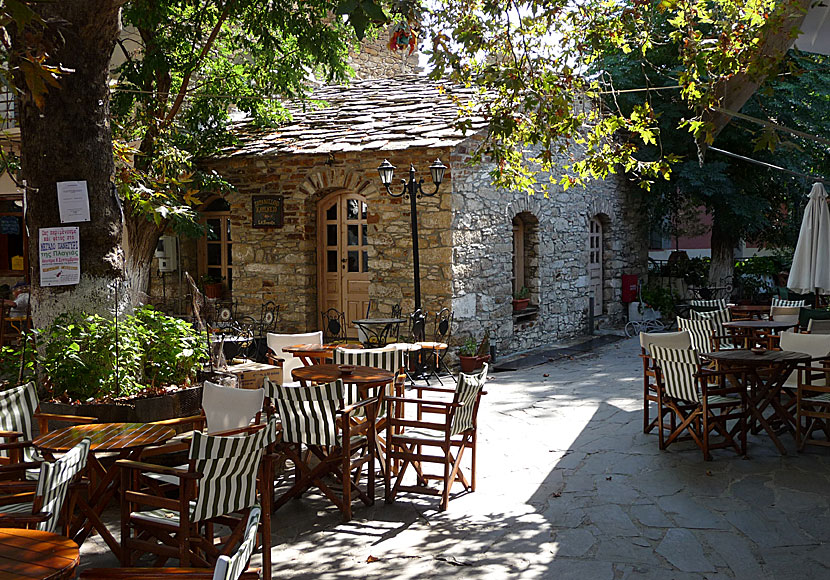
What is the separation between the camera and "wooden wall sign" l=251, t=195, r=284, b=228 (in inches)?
465

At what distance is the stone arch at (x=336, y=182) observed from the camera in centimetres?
1116

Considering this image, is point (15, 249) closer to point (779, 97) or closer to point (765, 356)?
point (765, 356)

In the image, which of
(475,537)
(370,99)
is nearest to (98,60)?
(475,537)

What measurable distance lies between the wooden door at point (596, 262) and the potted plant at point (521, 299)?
2.54 metres

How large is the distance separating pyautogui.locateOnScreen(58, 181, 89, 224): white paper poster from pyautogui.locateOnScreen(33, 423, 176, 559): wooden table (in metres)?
1.84

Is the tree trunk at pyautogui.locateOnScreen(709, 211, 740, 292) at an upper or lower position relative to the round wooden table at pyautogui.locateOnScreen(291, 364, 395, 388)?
upper

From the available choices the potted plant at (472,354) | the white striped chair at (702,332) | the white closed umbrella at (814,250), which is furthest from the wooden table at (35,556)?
the white closed umbrella at (814,250)

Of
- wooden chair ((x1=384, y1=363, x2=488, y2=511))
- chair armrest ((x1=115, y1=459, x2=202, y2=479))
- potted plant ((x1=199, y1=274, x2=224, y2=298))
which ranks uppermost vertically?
potted plant ((x1=199, y1=274, x2=224, y2=298))

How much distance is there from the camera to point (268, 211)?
11867 mm

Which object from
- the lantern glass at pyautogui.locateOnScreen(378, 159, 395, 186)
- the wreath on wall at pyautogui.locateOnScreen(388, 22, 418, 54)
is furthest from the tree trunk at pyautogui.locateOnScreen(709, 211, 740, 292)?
the wreath on wall at pyautogui.locateOnScreen(388, 22, 418, 54)

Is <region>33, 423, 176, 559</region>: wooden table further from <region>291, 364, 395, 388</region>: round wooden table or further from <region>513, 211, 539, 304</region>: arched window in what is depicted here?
<region>513, 211, 539, 304</region>: arched window

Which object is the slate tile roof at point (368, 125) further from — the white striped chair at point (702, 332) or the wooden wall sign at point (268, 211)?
the white striped chair at point (702, 332)

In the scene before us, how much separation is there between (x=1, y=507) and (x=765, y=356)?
18.4ft

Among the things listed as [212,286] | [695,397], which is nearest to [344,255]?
[212,286]
